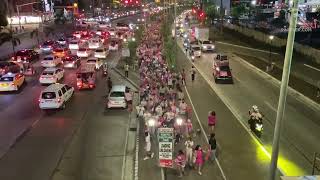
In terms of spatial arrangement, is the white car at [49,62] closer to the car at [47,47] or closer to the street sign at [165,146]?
the car at [47,47]

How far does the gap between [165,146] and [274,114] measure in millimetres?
12902

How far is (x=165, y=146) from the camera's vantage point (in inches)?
668

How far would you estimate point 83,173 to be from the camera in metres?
18.1

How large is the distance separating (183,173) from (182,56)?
1533 inches

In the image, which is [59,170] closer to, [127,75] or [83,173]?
[83,173]

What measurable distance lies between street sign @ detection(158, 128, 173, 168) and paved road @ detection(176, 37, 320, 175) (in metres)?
5.40

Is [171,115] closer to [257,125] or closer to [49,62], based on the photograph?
[257,125]

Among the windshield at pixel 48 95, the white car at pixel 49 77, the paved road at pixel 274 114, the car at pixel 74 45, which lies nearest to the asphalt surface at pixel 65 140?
the windshield at pixel 48 95

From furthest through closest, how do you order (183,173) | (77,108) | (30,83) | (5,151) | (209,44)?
(209,44) → (30,83) → (77,108) → (5,151) → (183,173)

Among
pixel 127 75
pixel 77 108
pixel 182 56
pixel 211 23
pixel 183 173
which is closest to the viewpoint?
pixel 183 173

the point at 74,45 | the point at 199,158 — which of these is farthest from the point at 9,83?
the point at 74,45

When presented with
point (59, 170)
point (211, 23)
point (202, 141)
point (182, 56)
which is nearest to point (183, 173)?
point (202, 141)

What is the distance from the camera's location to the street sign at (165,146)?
1688 cm

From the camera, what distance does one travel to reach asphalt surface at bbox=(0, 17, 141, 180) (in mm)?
18406
